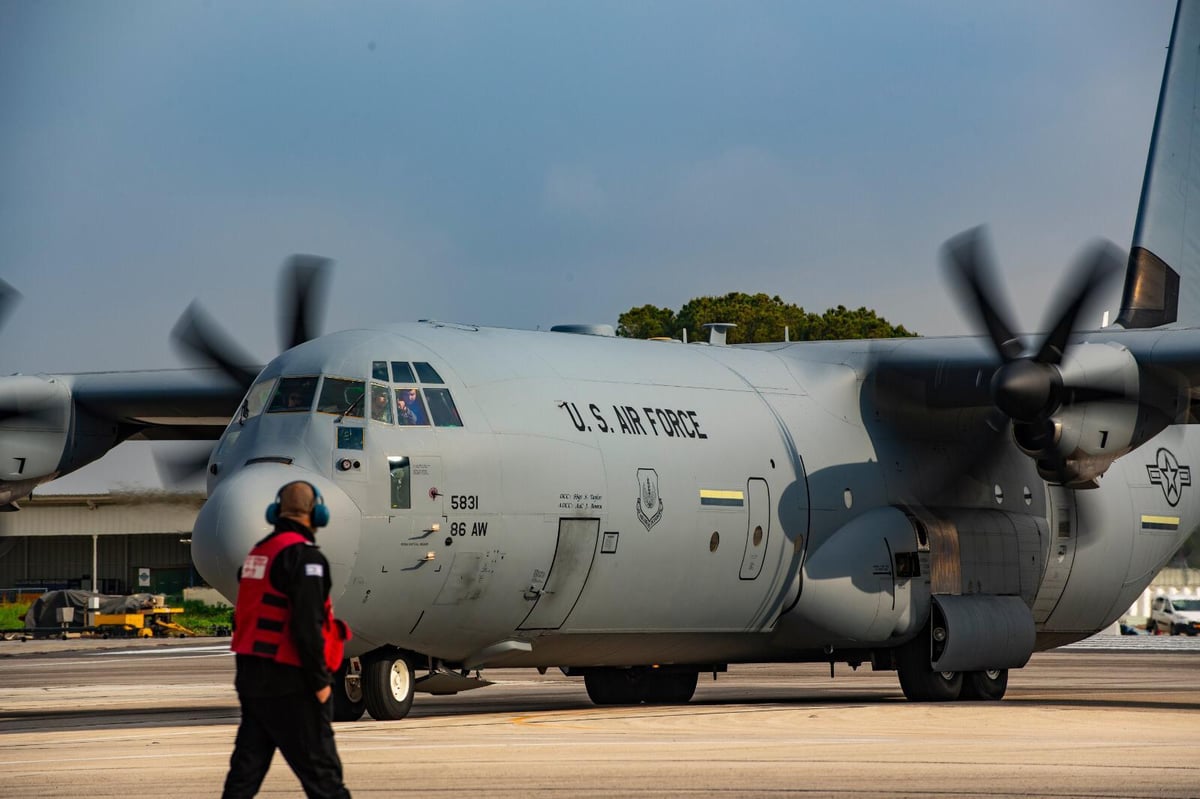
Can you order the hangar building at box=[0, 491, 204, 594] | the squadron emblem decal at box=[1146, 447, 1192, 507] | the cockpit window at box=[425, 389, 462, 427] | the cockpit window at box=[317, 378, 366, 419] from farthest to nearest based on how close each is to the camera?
1. the hangar building at box=[0, 491, 204, 594]
2. the squadron emblem decal at box=[1146, 447, 1192, 507]
3. the cockpit window at box=[425, 389, 462, 427]
4. the cockpit window at box=[317, 378, 366, 419]

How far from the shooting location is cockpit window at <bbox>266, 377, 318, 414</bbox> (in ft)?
54.3

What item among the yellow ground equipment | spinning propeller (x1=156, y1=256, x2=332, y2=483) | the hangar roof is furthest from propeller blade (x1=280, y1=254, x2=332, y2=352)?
the hangar roof

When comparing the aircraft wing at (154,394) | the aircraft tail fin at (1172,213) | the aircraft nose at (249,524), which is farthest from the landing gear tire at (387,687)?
the aircraft tail fin at (1172,213)

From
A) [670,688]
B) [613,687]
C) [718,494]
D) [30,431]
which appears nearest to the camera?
[718,494]

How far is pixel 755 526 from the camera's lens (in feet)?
64.0

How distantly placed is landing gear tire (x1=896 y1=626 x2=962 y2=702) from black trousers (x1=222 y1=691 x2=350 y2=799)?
13921 millimetres

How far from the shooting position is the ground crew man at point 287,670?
8.20 metres

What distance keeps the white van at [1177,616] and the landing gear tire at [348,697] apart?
46.8 metres

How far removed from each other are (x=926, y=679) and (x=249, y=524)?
31.6ft

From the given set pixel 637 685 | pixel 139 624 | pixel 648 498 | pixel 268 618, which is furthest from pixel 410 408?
pixel 139 624

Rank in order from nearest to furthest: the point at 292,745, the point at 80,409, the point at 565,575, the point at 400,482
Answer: the point at 292,745 → the point at 400,482 → the point at 565,575 → the point at 80,409

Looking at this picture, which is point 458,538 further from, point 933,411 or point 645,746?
point 933,411

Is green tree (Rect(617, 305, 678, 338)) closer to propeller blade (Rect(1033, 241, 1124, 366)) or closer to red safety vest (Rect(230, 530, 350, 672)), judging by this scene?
propeller blade (Rect(1033, 241, 1124, 366))

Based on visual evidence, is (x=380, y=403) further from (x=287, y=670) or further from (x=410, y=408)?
(x=287, y=670)
